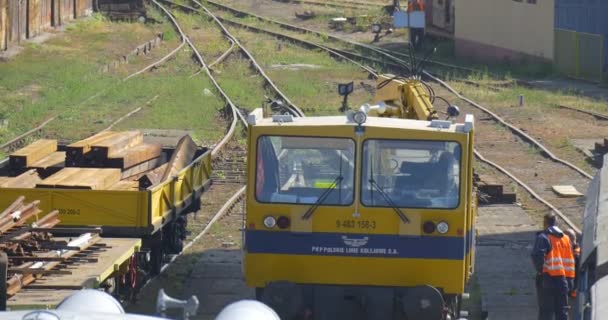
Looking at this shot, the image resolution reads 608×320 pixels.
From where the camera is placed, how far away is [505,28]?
41531mm

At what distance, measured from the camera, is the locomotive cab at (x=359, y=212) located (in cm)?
1054

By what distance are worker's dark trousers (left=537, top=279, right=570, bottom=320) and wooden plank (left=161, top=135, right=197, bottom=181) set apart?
14.1 feet

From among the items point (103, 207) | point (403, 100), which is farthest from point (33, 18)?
point (103, 207)

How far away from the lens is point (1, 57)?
35.2m

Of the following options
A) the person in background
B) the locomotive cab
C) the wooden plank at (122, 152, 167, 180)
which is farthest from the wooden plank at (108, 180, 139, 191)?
the person in background

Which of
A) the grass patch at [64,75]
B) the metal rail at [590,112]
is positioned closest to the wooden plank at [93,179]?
the grass patch at [64,75]

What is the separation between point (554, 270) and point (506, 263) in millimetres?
3682

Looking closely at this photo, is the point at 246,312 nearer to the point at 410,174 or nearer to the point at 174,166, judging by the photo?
the point at 410,174

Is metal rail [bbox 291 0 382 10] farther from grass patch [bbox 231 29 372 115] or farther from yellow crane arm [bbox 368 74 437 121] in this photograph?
yellow crane arm [bbox 368 74 437 121]

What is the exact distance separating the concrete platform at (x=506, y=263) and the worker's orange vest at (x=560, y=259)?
1.25 metres

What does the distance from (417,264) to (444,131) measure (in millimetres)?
1136

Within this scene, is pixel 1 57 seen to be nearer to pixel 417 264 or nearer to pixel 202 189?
pixel 202 189

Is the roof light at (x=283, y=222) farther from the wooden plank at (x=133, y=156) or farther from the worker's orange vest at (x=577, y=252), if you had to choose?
the wooden plank at (x=133, y=156)

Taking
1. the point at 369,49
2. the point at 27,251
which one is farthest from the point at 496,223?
the point at 369,49
